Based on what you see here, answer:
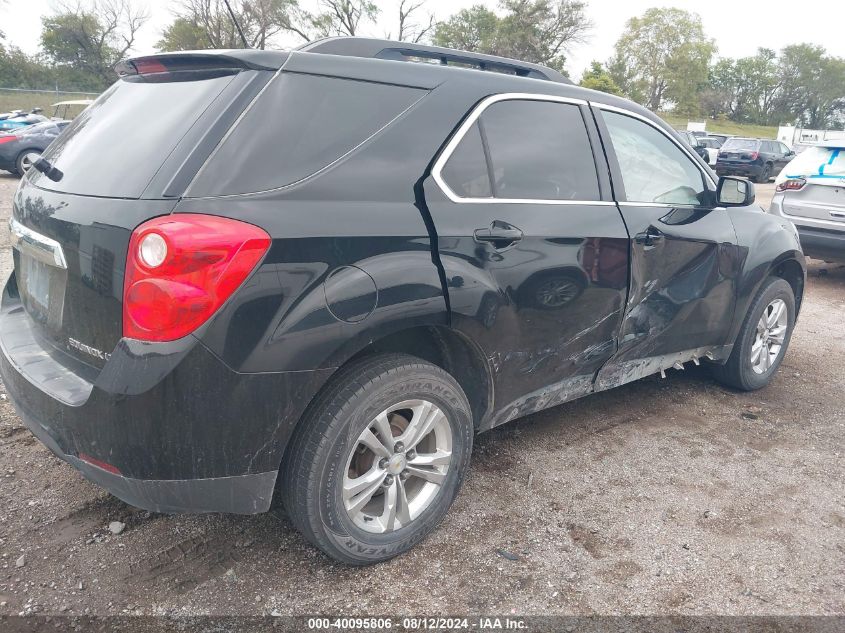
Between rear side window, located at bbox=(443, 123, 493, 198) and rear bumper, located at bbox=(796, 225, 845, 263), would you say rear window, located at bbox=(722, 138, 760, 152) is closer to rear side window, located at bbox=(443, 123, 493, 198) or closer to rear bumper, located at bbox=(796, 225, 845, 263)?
rear bumper, located at bbox=(796, 225, 845, 263)

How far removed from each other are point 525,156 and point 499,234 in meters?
0.47

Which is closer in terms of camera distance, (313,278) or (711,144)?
(313,278)

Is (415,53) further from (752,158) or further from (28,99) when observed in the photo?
(28,99)

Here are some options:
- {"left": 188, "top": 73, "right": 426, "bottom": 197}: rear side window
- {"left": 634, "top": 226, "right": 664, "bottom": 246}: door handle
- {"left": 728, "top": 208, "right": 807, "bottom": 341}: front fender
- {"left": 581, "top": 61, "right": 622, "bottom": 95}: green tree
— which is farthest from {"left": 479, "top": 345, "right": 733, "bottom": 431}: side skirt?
{"left": 581, "top": 61, "right": 622, "bottom": 95}: green tree

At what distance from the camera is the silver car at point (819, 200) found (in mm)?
7109

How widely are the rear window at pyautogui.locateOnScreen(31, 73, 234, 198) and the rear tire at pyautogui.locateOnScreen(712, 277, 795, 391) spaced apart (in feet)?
11.4

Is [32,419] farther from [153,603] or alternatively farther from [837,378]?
[837,378]

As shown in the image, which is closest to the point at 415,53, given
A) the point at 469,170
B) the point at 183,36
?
the point at 469,170

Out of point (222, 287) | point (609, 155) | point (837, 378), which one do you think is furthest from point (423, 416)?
point (837, 378)

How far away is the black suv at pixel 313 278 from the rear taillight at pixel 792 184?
5567 millimetres

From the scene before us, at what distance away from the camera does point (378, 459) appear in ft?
7.75

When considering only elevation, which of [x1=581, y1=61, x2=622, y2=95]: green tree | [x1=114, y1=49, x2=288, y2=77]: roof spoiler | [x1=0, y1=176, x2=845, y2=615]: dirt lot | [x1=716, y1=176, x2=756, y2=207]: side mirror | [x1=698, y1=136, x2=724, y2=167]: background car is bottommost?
[x1=0, y1=176, x2=845, y2=615]: dirt lot

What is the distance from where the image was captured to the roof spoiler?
214 cm

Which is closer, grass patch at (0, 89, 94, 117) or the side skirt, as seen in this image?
the side skirt
